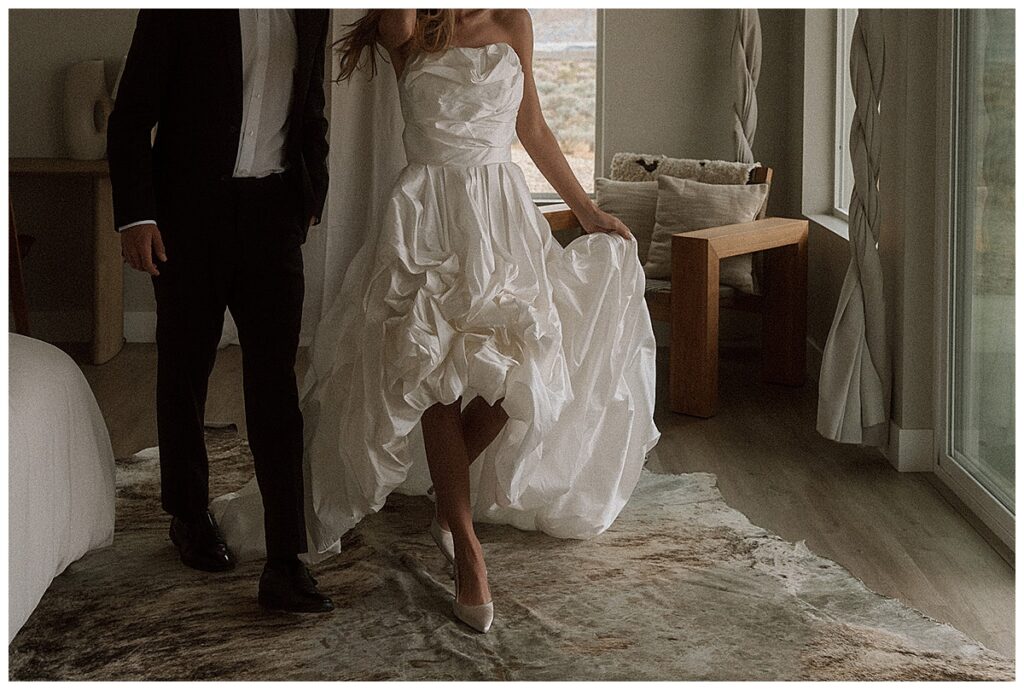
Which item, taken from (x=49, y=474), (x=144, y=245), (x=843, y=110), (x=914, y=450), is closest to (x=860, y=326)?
(x=914, y=450)

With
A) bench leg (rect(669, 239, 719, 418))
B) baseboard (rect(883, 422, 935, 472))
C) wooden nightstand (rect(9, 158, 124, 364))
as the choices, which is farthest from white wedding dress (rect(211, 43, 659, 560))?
wooden nightstand (rect(9, 158, 124, 364))

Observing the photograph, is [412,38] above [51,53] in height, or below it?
below

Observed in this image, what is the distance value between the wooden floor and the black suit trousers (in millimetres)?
1272

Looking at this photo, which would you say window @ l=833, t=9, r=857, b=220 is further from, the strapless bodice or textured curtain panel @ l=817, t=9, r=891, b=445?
the strapless bodice

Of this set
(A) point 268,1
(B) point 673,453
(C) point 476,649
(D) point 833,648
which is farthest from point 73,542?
(B) point 673,453

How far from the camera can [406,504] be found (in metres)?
3.14

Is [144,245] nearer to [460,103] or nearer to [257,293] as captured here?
[257,293]

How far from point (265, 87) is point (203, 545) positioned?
3.48ft

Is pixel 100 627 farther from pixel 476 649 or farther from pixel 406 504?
pixel 406 504

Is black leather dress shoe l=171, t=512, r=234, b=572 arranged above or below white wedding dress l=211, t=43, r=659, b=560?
below

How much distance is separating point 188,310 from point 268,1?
26.8 inches

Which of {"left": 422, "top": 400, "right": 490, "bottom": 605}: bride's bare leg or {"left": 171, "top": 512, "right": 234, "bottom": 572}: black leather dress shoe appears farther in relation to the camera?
{"left": 171, "top": 512, "right": 234, "bottom": 572}: black leather dress shoe

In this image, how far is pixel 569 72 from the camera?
5434 mm

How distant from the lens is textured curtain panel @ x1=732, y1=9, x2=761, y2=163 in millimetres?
4941
